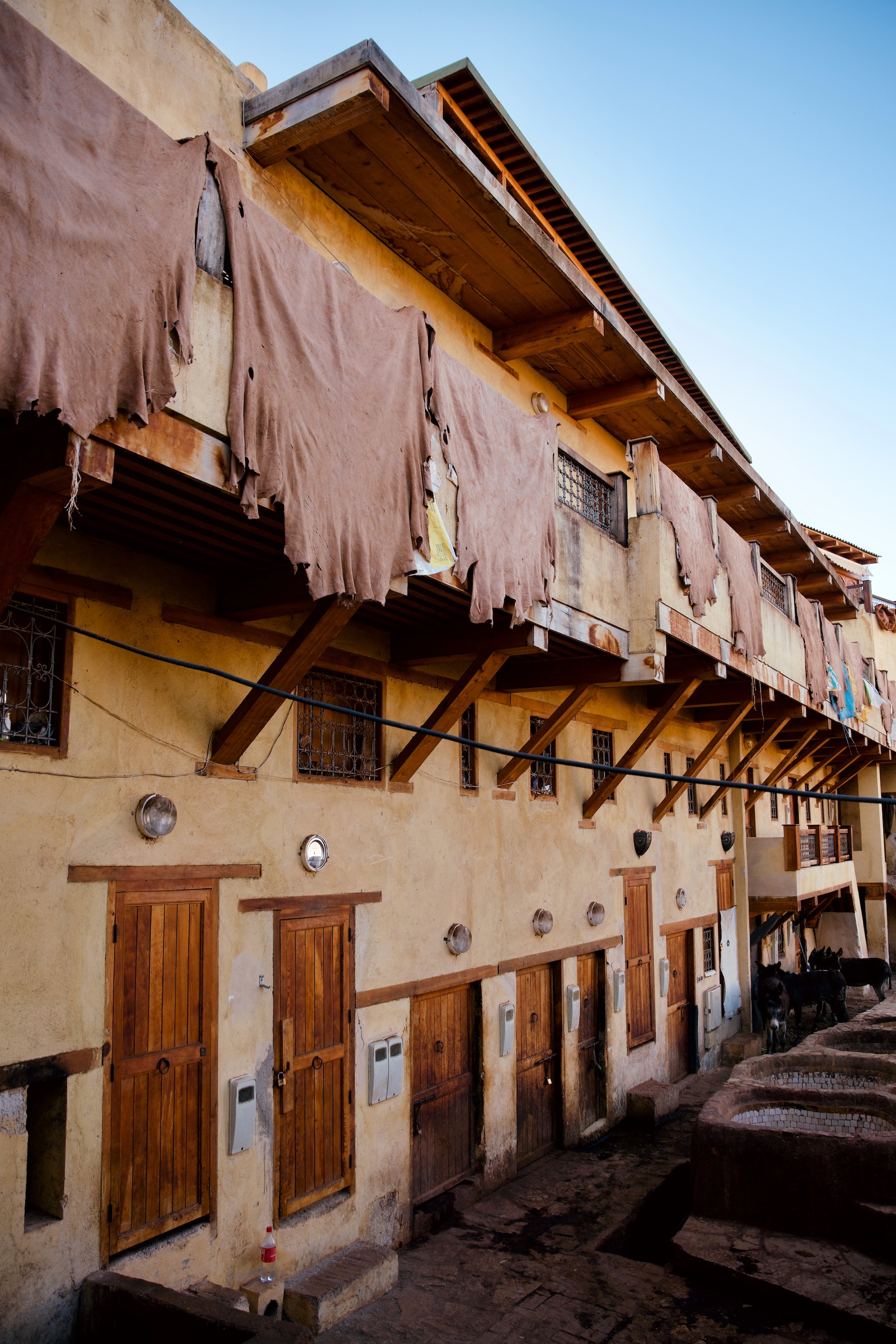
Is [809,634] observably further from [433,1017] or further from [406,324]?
[406,324]

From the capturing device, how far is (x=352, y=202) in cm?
878

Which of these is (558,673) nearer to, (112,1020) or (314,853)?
(314,853)

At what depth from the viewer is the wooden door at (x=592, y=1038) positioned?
12.7 m

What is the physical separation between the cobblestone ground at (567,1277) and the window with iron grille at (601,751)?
4970 mm

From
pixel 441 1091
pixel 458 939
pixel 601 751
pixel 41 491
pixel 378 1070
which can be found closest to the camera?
pixel 41 491

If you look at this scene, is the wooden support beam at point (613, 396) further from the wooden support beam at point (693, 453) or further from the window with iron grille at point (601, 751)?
the window with iron grille at point (601, 751)

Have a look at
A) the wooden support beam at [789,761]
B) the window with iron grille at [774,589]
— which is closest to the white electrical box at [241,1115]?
the window with iron grille at [774,589]

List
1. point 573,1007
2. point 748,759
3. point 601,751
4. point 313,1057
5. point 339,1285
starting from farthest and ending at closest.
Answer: point 748,759 → point 601,751 → point 573,1007 → point 313,1057 → point 339,1285

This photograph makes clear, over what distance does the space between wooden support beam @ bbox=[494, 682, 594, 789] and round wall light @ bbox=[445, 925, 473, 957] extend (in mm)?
1824

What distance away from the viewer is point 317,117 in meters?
7.23

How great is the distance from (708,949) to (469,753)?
9540 mm

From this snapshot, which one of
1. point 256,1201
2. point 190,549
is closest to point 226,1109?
point 256,1201

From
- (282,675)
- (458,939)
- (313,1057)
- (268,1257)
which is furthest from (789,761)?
(268,1257)

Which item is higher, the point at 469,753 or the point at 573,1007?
the point at 469,753
